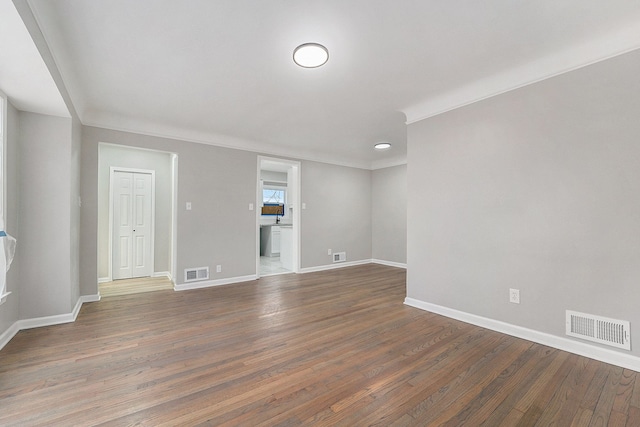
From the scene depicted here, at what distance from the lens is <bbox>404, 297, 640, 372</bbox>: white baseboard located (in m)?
2.01

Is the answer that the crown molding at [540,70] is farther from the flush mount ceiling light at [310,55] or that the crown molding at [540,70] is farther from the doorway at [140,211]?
the doorway at [140,211]

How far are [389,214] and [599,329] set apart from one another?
14.1ft

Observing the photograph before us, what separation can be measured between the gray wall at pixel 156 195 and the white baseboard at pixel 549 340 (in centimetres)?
471

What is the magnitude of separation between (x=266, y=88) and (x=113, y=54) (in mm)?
1305

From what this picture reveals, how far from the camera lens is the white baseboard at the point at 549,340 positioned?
2008mm

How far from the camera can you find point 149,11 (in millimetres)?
1814

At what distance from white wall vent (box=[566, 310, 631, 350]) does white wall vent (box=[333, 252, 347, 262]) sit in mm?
4129

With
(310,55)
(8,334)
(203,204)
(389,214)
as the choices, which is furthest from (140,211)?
(389,214)

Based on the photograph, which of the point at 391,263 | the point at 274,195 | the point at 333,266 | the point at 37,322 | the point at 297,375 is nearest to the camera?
the point at 297,375

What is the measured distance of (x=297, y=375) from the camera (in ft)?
6.29

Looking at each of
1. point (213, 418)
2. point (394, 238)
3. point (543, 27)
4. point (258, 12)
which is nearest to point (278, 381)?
point (213, 418)

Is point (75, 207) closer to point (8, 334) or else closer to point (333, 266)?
point (8, 334)

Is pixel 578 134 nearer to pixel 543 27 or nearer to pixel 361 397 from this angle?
pixel 543 27

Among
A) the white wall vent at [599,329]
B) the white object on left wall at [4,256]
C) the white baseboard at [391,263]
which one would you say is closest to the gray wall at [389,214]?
the white baseboard at [391,263]
